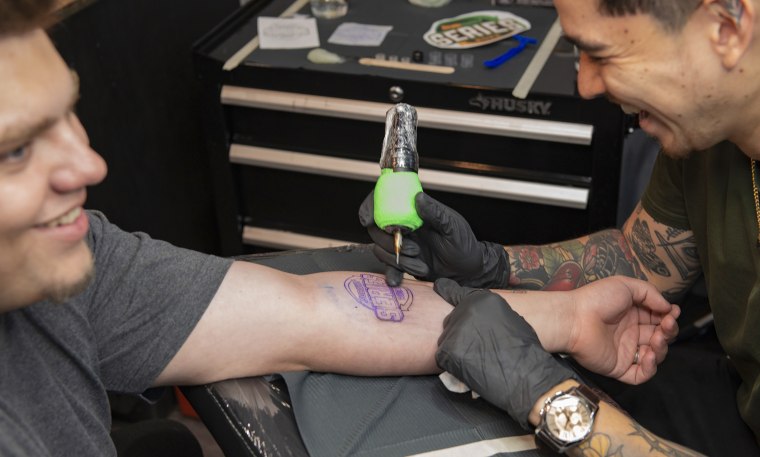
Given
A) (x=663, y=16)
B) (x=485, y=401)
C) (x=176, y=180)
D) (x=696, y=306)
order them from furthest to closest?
1. (x=176, y=180)
2. (x=696, y=306)
3. (x=485, y=401)
4. (x=663, y=16)

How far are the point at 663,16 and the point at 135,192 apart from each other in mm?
1417

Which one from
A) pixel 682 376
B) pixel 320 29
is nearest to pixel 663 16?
pixel 682 376

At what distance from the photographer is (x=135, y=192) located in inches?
86.8

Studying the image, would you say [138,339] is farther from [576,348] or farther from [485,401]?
[576,348]

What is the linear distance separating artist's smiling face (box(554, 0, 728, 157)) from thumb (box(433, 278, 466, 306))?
357 millimetres

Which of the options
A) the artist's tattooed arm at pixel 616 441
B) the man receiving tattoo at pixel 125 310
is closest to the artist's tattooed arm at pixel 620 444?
the artist's tattooed arm at pixel 616 441

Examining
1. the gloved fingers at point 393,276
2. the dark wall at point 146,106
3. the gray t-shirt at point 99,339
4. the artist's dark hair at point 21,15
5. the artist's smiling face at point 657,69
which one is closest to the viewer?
the artist's dark hair at point 21,15

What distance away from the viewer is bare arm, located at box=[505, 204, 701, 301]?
5.22 feet

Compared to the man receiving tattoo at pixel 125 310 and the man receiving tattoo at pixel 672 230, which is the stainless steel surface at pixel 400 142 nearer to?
the man receiving tattoo at pixel 672 230

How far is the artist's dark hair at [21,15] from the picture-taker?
92 cm

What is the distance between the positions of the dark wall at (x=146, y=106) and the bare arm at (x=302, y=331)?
33.4 inches

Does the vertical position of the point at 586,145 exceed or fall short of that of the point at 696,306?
it exceeds it

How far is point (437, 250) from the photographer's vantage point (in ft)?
4.89

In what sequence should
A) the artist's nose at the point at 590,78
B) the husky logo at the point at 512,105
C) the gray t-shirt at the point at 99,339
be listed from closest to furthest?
the gray t-shirt at the point at 99,339 → the artist's nose at the point at 590,78 → the husky logo at the point at 512,105
